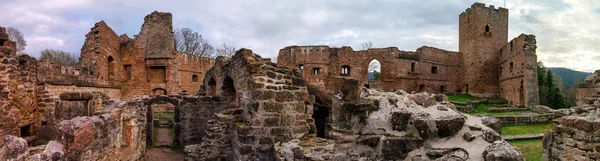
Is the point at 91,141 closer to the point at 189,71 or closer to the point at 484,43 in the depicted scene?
the point at 189,71

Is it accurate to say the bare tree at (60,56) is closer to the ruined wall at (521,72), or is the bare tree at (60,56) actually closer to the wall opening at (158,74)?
the wall opening at (158,74)

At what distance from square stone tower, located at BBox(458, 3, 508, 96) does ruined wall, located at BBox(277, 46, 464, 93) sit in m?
1.88

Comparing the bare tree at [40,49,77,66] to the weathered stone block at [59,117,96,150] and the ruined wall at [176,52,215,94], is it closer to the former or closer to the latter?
the ruined wall at [176,52,215,94]

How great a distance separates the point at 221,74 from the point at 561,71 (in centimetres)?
10840

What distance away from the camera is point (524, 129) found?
14.6 m

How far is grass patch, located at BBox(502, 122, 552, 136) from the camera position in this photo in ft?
44.5

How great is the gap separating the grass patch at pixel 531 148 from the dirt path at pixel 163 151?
10.5m

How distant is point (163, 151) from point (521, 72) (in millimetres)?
23450

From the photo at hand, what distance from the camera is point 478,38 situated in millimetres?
28562

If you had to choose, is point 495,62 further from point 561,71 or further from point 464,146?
point 561,71

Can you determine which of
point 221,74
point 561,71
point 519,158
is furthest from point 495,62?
point 561,71

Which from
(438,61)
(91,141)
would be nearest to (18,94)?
(91,141)

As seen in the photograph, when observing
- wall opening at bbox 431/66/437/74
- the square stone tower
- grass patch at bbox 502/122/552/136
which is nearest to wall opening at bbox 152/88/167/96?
grass patch at bbox 502/122/552/136

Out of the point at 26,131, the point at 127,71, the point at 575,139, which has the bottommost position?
the point at 26,131
